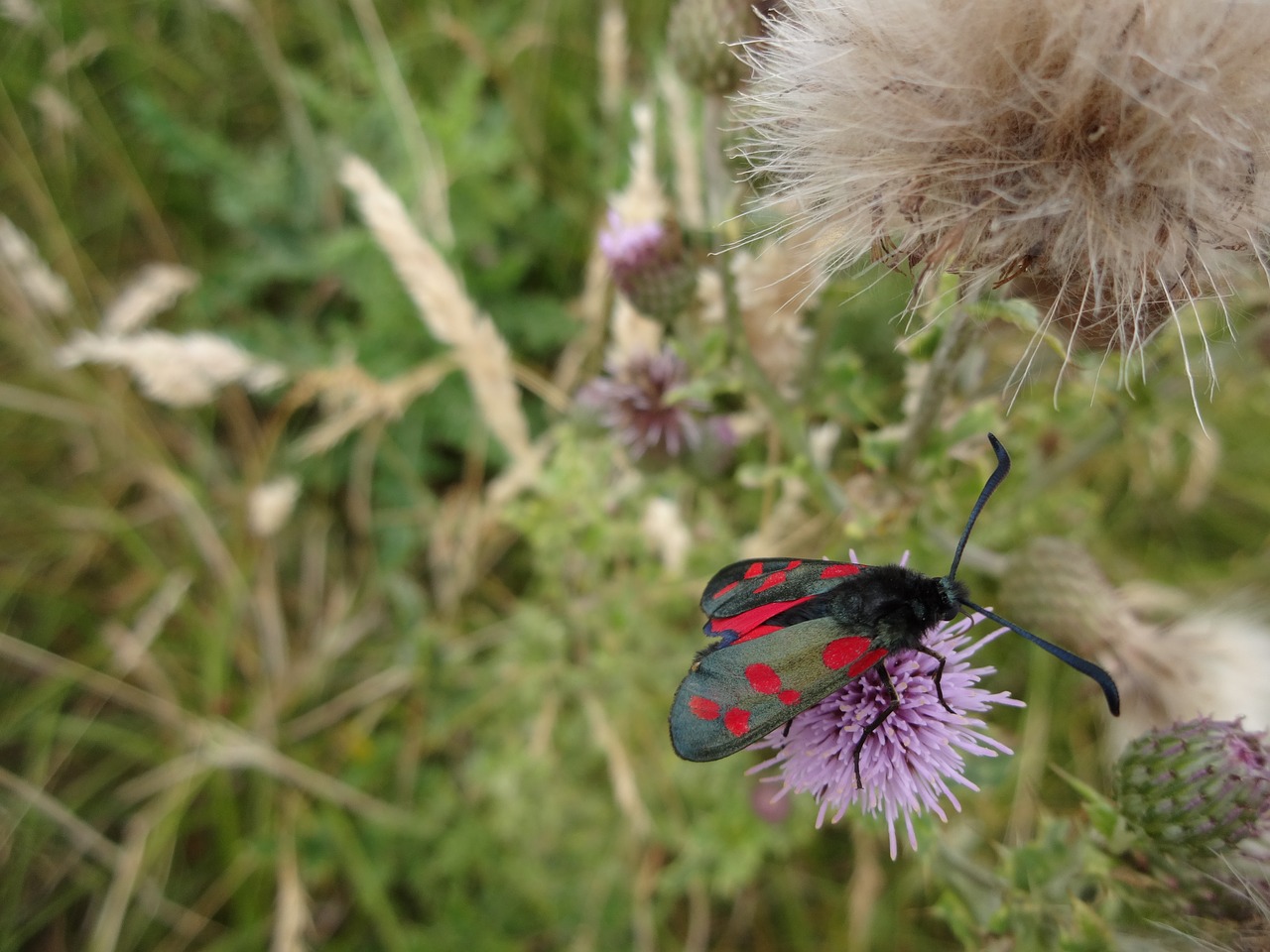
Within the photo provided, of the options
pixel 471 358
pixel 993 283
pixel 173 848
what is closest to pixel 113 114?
pixel 471 358

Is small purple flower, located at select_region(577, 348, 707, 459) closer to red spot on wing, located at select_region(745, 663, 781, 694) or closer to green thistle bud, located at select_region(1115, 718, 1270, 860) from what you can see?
red spot on wing, located at select_region(745, 663, 781, 694)

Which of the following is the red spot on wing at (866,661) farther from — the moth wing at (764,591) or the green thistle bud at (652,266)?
the green thistle bud at (652,266)

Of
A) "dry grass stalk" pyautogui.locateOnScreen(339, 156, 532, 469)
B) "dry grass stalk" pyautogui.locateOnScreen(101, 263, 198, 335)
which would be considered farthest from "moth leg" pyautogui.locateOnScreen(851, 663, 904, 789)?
"dry grass stalk" pyautogui.locateOnScreen(101, 263, 198, 335)

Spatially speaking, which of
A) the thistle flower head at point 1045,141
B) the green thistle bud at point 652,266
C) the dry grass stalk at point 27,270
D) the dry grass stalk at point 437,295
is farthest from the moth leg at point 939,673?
the dry grass stalk at point 27,270

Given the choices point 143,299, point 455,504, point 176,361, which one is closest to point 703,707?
point 176,361

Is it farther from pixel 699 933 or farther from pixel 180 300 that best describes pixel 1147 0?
pixel 180 300
